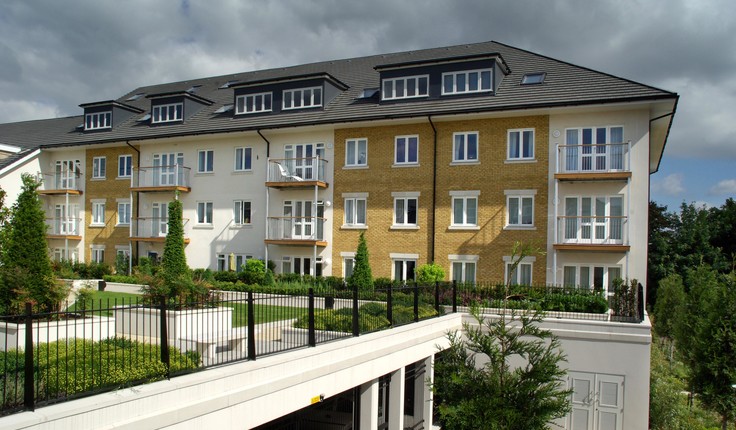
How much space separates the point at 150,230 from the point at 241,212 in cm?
588

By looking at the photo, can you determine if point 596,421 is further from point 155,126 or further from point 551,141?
point 155,126

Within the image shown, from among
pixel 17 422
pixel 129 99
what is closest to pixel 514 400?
pixel 17 422

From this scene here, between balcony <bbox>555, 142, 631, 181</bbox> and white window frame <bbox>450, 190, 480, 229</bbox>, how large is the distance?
3.71m

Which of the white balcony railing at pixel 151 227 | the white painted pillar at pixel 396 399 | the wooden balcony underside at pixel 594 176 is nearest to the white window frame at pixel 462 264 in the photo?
the wooden balcony underside at pixel 594 176

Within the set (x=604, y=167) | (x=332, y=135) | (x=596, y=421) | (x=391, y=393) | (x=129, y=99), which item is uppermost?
(x=129, y=99)

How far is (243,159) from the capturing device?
31250 millimetres

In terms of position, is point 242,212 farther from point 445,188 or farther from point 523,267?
point 523,267

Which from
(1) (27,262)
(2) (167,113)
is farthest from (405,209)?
(1) (27,262)

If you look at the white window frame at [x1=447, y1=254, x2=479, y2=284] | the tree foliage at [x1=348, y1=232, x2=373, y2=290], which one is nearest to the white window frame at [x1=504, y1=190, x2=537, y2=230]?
the white window frame at [x1=447, y1=254, x2=479, y2=284]

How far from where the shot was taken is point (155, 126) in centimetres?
3484

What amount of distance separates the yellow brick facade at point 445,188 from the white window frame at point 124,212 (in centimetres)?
1392

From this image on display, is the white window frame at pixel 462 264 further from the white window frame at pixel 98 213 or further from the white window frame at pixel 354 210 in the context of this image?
the white window frame at pixel 98 213

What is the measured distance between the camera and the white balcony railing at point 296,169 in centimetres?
2866

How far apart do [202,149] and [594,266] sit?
68.6ft
